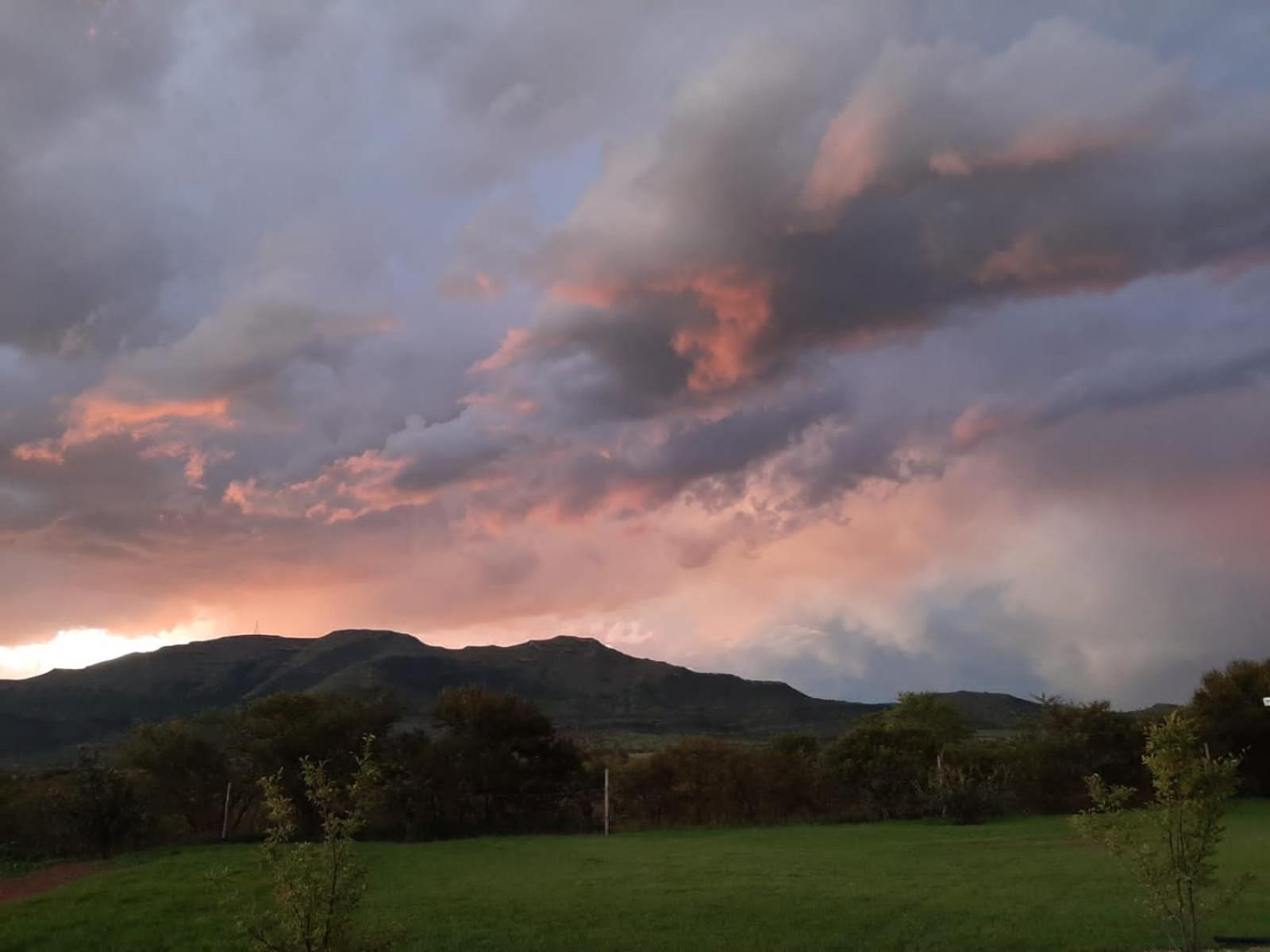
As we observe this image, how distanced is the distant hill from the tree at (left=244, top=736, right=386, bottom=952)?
81642mm

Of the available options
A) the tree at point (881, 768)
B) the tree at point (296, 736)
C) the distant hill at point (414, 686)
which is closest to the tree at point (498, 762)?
the tree at point (296, 736)

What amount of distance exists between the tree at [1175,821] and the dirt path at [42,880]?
16.3 metres

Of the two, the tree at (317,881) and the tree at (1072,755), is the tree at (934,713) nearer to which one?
the tree at (1072,755)

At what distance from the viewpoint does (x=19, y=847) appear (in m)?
24.4

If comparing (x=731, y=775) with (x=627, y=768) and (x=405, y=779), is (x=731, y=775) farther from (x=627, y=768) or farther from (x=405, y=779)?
(x=405, y=779)

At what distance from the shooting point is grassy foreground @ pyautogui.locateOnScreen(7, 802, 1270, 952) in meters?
10.8

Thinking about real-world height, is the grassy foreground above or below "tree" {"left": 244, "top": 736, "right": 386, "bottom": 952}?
below

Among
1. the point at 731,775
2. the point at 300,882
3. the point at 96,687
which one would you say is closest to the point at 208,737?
the point at 731,775

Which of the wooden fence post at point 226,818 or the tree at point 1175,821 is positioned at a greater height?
the tree at point 1175,821

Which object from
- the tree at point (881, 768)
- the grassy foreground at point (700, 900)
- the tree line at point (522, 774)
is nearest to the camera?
the grassy foreground at point (700, 900)

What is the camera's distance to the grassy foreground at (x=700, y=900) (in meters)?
10.8

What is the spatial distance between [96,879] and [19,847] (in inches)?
363

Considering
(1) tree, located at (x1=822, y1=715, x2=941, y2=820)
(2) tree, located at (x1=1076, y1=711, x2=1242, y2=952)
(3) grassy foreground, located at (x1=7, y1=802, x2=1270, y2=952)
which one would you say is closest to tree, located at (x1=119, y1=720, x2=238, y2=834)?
(3) grassy foreground, located at (x1=7, y1=802, x2=1270, y2=952)

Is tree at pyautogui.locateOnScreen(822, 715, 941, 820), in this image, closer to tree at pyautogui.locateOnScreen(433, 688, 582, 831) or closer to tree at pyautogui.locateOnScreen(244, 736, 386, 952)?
tree at pyautogui.locateOnScreen(433, 688, 582, 831)
